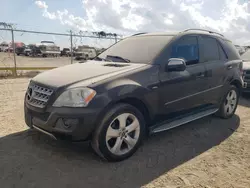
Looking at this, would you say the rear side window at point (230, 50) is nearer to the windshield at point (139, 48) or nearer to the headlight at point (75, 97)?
the windshield at point (139, 48)

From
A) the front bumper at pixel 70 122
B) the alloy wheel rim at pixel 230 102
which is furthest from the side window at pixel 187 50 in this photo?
the front bumper at pixel 70 122

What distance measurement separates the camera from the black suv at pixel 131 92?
9.64 feet

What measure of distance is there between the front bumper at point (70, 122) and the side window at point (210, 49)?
255 cm

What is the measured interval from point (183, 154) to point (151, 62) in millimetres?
1390

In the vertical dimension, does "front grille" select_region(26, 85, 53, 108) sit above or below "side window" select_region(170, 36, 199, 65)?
below

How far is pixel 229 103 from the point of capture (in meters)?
5.14

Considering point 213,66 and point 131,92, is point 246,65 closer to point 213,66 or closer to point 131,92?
point 213,66

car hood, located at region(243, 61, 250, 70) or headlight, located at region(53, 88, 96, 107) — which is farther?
car hood, located at region(243, 61, 250, 70)

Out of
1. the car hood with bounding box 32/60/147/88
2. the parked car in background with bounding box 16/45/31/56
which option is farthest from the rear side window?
the parked car in background with bounding box 16/45/31/56

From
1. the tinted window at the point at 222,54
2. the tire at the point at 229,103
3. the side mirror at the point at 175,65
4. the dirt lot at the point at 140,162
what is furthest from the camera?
the tire at the point at 229,103

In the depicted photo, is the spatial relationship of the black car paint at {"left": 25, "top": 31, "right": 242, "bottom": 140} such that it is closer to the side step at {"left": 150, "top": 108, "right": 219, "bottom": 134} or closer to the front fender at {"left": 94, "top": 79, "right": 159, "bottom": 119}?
the front fender at {"left": 94, "top": 79, "right": 159, "bottom": 119}

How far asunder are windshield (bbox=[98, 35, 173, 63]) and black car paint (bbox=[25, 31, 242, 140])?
0.40 feet

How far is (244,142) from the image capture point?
3998mm

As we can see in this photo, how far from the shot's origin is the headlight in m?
2.90
